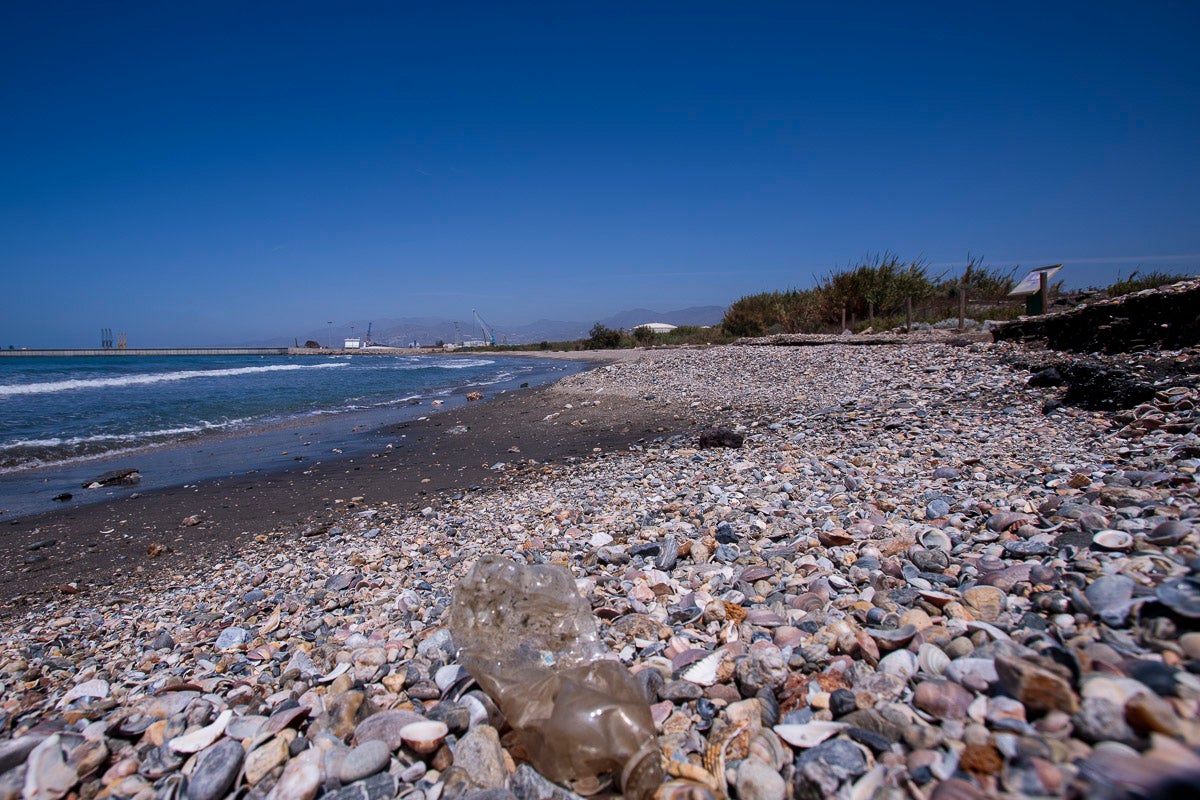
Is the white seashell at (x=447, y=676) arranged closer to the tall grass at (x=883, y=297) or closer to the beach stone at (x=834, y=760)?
the beach stone at (x=834, y=760)

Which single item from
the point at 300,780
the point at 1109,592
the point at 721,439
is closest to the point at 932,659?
the point at 1109,592

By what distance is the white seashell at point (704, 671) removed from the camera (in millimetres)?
2088

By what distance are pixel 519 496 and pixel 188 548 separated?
3238mm

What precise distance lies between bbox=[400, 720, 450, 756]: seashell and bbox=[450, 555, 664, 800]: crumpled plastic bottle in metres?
0.22

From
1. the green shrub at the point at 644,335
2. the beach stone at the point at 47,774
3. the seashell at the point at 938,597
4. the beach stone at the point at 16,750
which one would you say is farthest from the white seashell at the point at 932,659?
the green shrub at the point at 644,335

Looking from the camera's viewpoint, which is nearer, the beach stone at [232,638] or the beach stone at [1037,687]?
the beach stone at [1037,687]

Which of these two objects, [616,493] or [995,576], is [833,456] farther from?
[995,576]

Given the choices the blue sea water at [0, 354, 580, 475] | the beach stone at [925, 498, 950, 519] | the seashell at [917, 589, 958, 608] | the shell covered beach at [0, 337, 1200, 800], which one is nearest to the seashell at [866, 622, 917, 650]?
the shell covered beach at [0, 337, 1200, 800]

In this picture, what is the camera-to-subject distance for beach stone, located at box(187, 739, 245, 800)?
1.77 m

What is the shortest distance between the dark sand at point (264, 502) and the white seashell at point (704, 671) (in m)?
4.50

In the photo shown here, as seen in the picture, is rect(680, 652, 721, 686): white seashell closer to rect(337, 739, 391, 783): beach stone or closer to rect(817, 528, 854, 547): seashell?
rect(337, 739, 391, 783): beach stone

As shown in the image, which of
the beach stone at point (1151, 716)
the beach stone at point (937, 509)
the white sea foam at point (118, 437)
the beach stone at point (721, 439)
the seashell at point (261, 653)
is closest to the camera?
the beach stone at point (1151, 716)

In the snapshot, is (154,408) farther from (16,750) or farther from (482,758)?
(482,758)

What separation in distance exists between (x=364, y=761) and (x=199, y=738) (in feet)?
2.41
